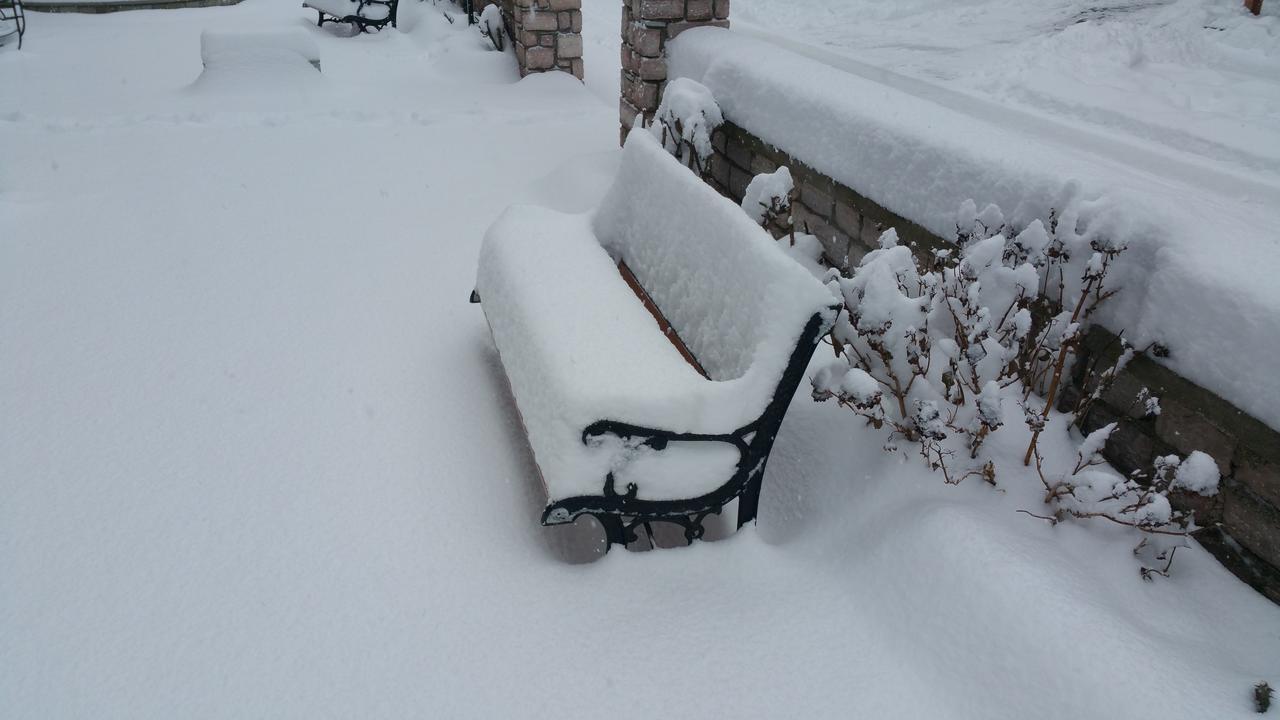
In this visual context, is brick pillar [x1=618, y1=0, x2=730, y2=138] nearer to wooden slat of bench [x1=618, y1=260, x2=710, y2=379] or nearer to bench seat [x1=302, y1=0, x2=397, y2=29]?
wooden slat of bench [x1=618, y1=260, x2=710, y2=379]

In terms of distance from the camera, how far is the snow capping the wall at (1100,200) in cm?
204

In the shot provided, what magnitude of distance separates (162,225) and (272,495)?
3012 millimetres

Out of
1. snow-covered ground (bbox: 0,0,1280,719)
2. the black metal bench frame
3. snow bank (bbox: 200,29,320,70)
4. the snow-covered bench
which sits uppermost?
the snow-covered bench

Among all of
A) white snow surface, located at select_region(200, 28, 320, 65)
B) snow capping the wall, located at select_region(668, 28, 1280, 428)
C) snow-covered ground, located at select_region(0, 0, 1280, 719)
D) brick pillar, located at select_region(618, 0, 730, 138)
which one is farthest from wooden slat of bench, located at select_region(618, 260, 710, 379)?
white snow surface, located at select_region(200, 28, 320, 65)

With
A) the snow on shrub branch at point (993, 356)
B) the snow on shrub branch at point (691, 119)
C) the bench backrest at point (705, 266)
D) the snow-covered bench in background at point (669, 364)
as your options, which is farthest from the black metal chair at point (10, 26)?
the snow on shrub branch at point (993, 356)

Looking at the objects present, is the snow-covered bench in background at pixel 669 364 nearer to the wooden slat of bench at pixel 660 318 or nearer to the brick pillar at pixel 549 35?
the wooden slat of bench at pixel 660 318

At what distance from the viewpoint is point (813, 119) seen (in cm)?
366

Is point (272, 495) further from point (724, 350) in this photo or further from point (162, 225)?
point (162, 225)

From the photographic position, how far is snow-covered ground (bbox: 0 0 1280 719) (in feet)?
6.66

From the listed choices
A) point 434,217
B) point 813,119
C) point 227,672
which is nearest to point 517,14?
point 434,217

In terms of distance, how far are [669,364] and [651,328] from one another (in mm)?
298

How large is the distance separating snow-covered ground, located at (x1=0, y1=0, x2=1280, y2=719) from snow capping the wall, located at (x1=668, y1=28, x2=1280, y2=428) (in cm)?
56

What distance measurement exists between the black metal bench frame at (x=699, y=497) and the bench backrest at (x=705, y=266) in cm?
6

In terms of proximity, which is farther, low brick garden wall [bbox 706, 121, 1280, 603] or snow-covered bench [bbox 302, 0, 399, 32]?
snow-covered bench [bbox 302, 0, 399, 32]
